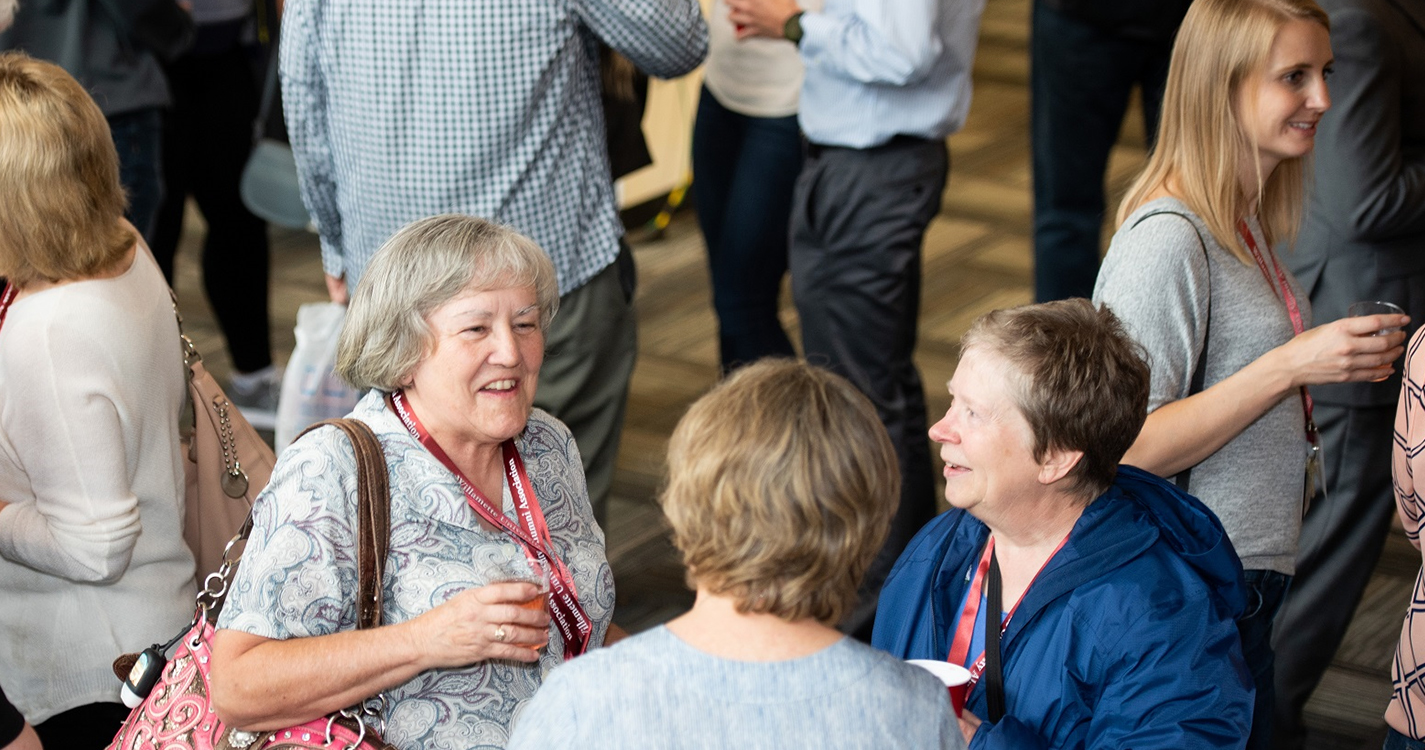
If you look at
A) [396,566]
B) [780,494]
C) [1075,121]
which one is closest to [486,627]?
[396,566]

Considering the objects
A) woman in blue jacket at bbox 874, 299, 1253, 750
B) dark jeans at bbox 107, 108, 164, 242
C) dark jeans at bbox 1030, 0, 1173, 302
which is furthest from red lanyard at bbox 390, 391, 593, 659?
dark jeans at bbox 1030, 0, 1173, 302

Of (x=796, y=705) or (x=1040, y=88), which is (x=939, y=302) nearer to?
(x=1040, y=88)

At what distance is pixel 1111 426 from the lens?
67.6 inches

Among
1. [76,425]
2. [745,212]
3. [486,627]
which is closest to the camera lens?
[486,627]

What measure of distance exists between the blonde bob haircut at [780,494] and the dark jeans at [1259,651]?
3.16 ft

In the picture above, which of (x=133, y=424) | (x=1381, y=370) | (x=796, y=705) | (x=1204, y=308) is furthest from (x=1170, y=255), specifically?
(x=133, y=424)

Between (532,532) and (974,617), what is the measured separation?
0.58 meters

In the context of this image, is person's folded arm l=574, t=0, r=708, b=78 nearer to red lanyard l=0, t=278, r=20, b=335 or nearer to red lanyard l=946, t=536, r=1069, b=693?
red lanyard l=0, t=278, r=20, b=335

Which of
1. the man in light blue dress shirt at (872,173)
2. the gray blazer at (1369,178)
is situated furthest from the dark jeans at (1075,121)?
the gray blazer at (1369,178)

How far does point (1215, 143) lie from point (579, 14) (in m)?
1.19

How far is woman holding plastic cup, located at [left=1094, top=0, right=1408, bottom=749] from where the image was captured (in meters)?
2.02

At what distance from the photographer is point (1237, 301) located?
82.7 inches

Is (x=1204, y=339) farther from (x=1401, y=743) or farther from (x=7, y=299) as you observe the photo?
(x=7, y=299)

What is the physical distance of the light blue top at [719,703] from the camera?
1.20m
